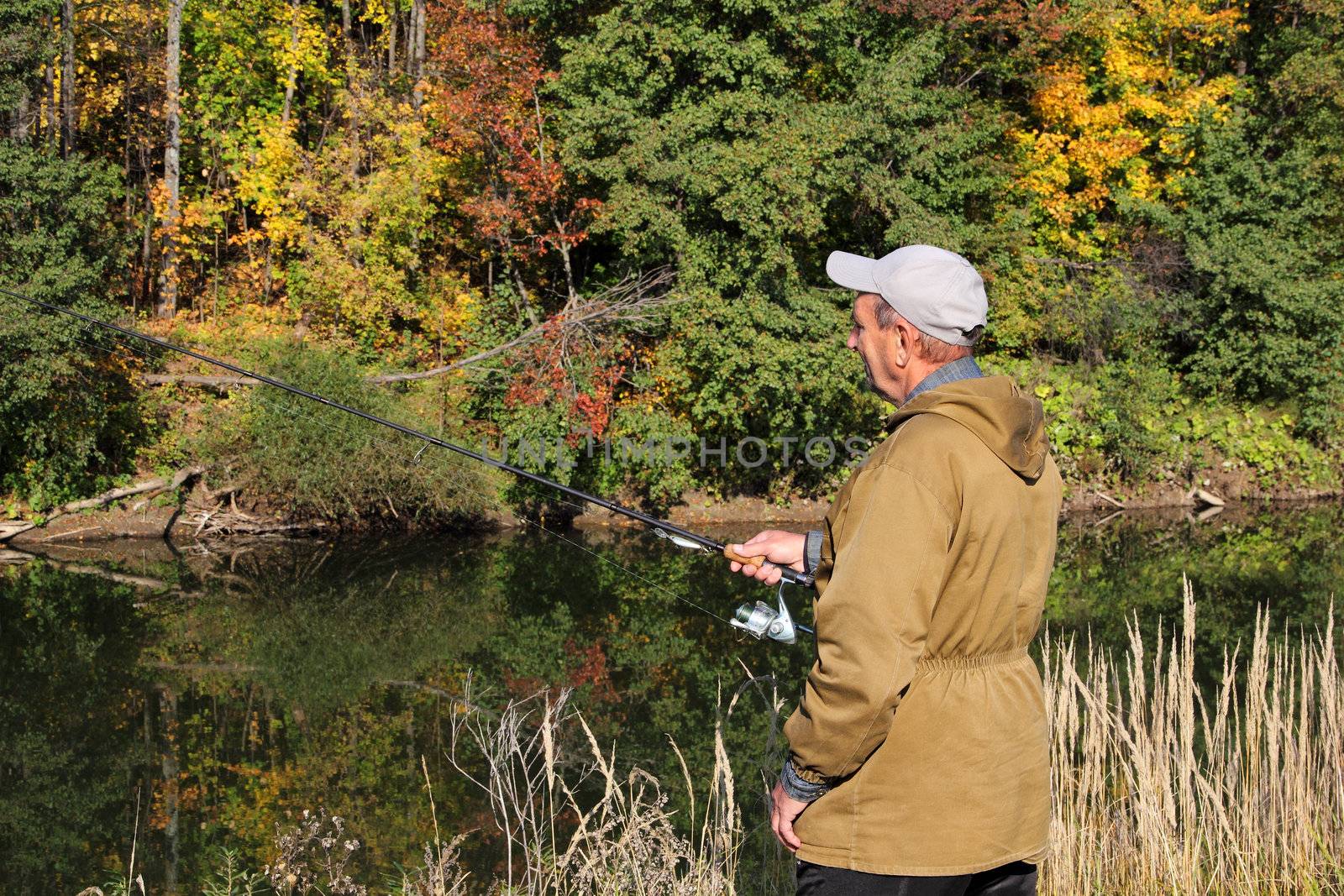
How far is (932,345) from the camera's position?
2016 mm

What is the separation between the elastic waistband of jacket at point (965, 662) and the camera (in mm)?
1950

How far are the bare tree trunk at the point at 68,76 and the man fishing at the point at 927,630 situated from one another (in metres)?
12.5

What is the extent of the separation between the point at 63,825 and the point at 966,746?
5.21 m

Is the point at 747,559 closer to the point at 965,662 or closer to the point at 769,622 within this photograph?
the point at 769,622

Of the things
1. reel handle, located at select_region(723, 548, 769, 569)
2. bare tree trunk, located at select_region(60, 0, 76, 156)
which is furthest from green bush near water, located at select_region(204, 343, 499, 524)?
reel handle, located at select_region(723, 548, 769, 569)

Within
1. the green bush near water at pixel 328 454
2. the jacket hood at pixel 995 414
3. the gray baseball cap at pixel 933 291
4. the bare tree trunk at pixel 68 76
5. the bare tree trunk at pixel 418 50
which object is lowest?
the green bush near water at pixel 328 454

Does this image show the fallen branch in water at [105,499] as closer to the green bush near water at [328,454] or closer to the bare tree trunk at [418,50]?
the green bush near water at [328,454]

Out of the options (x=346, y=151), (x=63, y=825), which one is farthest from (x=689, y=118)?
(x=63, y=825)

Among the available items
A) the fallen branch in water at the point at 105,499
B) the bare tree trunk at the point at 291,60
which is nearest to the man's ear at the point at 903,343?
the fallen branch in water at the point at 105,499

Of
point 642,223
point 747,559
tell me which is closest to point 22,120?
point 642,223

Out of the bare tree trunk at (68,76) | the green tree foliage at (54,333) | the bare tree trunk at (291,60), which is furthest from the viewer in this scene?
the bare tree trunk at (291,60)

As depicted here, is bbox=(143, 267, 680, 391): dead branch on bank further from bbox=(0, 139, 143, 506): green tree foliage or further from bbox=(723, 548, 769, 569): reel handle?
bbox=(723, 548, 769, 569): reel handle

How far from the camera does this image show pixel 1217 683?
25.0ft

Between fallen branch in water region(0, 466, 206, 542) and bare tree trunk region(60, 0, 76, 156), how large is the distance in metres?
3.40
